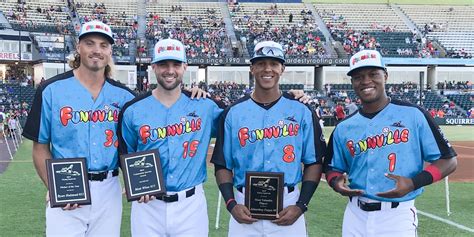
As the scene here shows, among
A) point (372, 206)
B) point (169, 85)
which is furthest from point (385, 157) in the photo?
point (169, 85)

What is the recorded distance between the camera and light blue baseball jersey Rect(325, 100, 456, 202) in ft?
13.8

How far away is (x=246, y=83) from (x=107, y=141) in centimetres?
4300

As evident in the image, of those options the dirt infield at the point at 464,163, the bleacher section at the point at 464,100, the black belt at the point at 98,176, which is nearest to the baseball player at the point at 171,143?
the black belt at the point at 98,176

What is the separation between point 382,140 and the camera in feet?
14.0

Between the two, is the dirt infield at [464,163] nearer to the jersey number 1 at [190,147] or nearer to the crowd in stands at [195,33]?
the jersey number 1 at [190,147]

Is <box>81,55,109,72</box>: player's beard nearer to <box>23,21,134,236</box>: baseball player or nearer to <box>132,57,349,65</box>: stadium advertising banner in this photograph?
<box>23,21,134,236</box>: baseball player

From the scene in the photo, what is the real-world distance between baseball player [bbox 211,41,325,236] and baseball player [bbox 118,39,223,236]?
220 millimetres

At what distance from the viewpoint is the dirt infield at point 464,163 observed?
540 inches

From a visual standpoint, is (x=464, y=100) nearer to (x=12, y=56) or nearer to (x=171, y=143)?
(x=12, y=56)

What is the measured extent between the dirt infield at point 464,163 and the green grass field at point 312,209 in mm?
1138

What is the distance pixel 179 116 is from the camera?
4.65 metres

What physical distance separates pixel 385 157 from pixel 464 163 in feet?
46.1

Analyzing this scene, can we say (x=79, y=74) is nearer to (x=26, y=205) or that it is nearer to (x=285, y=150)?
(x=285, y=150)

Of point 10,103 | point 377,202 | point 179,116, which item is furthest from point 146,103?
point 10,103
